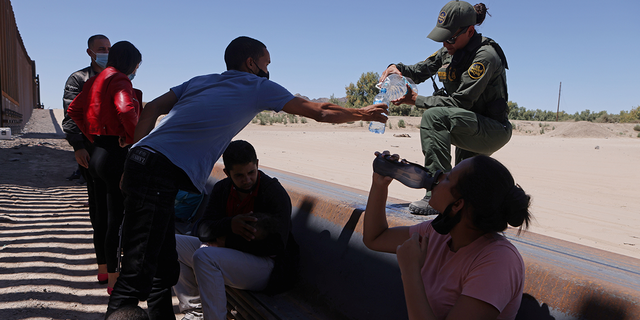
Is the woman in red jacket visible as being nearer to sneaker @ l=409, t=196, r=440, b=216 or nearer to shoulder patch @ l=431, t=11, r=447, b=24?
sneaker @ l=409, t=196, r=440, b=216

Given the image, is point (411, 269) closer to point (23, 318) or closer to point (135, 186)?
point (135, 186)

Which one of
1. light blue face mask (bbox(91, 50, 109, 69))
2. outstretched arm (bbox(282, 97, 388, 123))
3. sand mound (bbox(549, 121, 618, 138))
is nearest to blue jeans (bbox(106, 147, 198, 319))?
outstretched arm (bbox(282, 97, 388, 123))

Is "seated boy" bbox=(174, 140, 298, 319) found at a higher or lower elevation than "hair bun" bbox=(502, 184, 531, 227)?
lower

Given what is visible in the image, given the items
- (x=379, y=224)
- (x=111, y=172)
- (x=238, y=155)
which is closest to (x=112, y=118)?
(x=111, y=172)

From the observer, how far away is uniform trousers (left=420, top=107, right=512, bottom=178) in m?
3.22

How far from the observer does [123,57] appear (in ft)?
10.5

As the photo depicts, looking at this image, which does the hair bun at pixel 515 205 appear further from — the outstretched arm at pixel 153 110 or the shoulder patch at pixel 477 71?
the outstretched arm at pixel 153 110

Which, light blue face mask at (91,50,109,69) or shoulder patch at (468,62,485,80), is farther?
light blue face mask at (91,50,109,69)

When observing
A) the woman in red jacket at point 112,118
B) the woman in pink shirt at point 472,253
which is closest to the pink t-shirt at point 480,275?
the woman in pink shirt at point 472,253

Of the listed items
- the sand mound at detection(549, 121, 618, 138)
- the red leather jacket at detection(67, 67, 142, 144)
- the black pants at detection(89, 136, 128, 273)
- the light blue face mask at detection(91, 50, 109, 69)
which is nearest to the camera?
the red leather jacket at detection(67, 67, 142, 144)

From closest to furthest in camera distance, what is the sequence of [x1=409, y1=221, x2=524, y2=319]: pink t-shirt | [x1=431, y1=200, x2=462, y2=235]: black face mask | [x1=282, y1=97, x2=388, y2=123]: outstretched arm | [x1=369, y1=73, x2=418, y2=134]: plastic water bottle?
1. [x1=409, y1=221, x2=524, y2=319]: pink t-shirt
2. [x1=431, y1=200, x2=462, y2=235]: black face mask
3. [x1=282, y1=97, x2=388, y2=123]: outstretched arm
4. [x1=369, y1=73, x2=418, y2=134]: plastic water bottle

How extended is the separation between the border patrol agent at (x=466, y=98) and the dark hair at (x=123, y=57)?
2229mm

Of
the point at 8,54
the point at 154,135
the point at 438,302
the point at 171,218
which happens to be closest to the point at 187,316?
the point at 171,218

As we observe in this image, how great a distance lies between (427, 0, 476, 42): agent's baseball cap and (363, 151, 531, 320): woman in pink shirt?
1826mm
